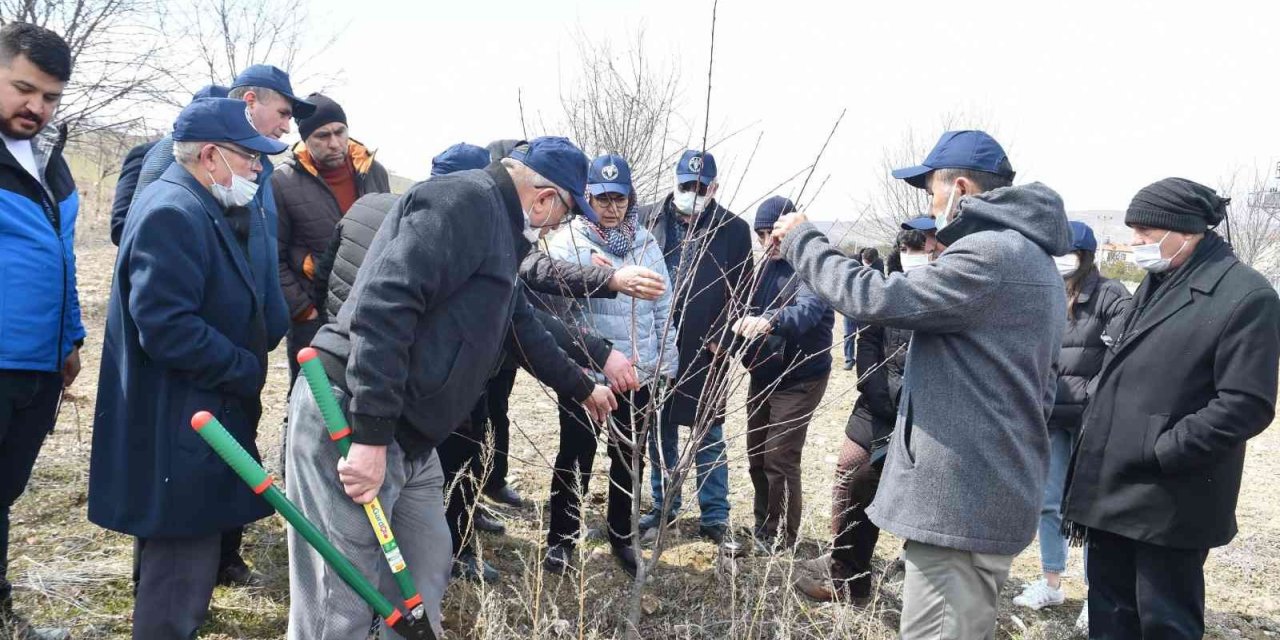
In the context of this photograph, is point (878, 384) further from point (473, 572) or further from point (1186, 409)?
point (473, 572)

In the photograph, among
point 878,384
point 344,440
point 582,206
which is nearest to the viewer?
point 344,440

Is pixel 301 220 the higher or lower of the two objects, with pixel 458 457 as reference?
higher

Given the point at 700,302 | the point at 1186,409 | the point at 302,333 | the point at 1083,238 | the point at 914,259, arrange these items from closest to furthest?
1. the point at 1186,409
2. the point at 914,259
3. the point at 302,333
4. the point at 1083,238
5. the point at 700,302

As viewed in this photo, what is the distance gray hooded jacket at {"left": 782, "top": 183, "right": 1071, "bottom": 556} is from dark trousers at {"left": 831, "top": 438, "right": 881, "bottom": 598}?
4.26 feet

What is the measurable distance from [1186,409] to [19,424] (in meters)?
4.20

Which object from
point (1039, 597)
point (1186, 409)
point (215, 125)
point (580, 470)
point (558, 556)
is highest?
point (215, 125)

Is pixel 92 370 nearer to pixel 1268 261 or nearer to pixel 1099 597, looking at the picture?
pixel 1099 597

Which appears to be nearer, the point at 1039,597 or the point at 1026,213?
the point at 1026,213

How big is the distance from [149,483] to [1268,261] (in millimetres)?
28730

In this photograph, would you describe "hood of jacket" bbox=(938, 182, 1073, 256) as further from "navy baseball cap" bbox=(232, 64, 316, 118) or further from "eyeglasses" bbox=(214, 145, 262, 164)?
"navy baseball cap" bbox=(232, 64, 316, 118)

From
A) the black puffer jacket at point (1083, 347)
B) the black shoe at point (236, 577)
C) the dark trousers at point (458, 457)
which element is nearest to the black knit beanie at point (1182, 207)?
the black puffer jacket at point (1083, 347)

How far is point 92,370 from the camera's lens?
7652 millimetres

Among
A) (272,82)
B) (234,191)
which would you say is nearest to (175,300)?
(234,191)

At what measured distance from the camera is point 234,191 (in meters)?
2.70
